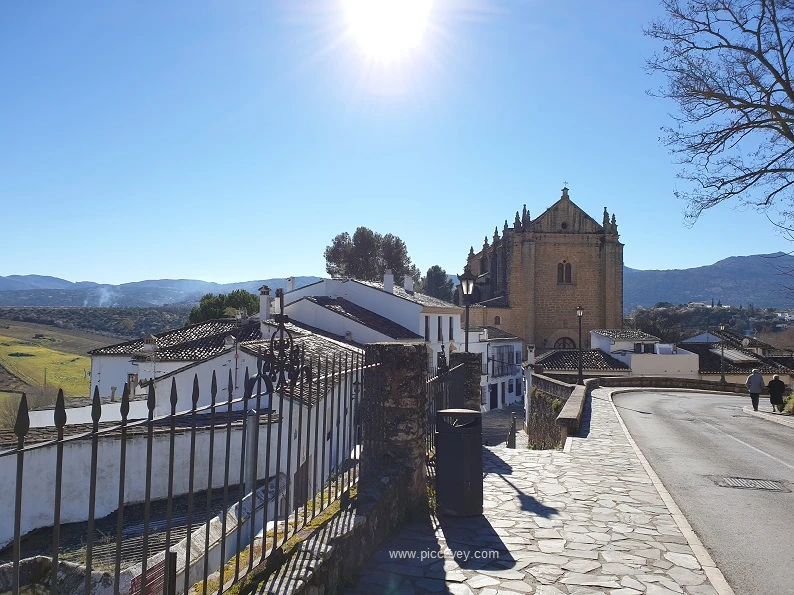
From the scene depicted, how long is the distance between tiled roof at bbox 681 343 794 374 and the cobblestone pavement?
34153mm

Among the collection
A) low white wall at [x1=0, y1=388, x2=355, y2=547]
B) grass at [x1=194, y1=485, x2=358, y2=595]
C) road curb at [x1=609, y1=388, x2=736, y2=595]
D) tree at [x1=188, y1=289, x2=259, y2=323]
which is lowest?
low white wall at [x1=0, y1=388, x2=355, y2=547]

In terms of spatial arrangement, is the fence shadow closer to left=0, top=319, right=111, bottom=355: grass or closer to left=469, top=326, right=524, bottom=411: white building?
left=469, top=326, right=524, bottom=411: white building

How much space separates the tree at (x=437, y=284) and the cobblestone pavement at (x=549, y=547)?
215ft

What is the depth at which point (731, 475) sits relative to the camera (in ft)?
29.1

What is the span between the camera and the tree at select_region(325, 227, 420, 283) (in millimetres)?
58531

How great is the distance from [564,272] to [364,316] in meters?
29.1

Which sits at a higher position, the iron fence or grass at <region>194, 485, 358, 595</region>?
the iron fence

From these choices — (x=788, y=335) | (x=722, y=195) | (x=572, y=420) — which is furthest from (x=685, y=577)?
(x=788, y=335)

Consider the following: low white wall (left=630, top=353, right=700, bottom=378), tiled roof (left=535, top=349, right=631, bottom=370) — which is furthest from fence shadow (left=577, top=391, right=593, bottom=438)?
low white wall (left=630, top=353, right=700, bottom=378)

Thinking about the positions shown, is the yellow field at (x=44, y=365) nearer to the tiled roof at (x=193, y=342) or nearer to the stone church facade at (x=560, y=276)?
the tiled roof at (x=193, y=342)

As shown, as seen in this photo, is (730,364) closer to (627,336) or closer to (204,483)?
(627,336)

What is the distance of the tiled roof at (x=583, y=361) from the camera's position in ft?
117

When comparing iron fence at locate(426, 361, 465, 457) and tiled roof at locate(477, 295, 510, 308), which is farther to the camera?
tiled roof at locate(477, 295, 510, 308)

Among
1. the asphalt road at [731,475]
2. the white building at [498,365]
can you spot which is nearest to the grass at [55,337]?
the white building at [498,365]
